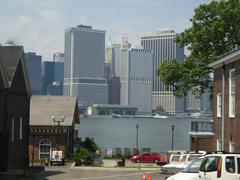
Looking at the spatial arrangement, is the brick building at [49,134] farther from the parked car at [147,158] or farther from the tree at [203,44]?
→ the tree at [203,44]

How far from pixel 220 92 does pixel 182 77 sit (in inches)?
767

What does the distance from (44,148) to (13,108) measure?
27.8 meters

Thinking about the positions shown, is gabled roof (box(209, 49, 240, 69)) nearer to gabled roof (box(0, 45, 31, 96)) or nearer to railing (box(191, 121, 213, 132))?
gabled roof (box(0, 45, 31, 96))

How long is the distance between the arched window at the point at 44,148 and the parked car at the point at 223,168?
48302 millimetres

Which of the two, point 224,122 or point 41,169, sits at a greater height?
point 224,122

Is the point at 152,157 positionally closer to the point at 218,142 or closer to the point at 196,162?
the point at 218,142

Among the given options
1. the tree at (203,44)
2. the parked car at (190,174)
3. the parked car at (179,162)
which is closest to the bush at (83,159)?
the tree at (203,44)

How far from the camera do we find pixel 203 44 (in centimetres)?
5338

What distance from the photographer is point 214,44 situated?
5284cm

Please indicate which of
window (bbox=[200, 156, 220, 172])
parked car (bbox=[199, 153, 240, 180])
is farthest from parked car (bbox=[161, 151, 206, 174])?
parked car (bbox=[199, 153, 240, 180])

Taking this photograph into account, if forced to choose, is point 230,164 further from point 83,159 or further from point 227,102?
point 83,159

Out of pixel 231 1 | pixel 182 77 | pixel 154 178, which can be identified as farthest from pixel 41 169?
pixel 231 1

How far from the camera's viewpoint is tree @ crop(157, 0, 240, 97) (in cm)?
5172

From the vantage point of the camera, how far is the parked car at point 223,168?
20289 millimetres
